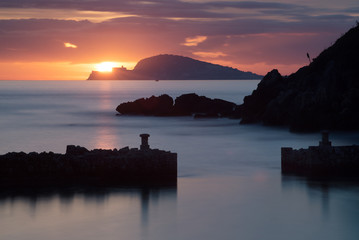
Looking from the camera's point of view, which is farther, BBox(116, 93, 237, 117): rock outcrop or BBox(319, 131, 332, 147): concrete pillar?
BBox(116, 93, 237, 117): rock outcrop

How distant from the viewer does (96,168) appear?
30828 millimetres

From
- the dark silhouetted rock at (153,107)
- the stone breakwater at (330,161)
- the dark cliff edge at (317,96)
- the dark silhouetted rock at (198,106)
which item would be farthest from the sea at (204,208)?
the dark silhouetted rock at (153,107)

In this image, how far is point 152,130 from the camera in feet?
227

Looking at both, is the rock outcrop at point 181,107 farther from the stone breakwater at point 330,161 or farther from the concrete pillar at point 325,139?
the concrete pillar at point 325,139

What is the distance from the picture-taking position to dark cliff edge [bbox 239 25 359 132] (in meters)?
59.4

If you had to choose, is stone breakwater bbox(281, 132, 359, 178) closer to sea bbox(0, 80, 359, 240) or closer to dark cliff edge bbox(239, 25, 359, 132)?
sea bbox(0, 80, 359, 240)

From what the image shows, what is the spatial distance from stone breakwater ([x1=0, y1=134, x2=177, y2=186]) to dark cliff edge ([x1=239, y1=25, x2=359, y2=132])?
101ft

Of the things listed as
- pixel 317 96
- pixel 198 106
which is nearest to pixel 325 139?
pixel 317 96

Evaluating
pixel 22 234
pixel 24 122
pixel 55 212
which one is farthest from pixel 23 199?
pixel 24 122

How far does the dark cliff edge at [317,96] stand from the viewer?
5941 cm

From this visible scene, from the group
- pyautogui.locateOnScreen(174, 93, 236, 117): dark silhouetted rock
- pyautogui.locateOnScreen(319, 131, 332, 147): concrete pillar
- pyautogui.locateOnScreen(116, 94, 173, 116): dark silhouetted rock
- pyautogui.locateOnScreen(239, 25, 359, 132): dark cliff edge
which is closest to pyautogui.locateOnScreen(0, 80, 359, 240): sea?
pyautogui.locateOnScreen(319, 131, 332, 147): concrete pillar

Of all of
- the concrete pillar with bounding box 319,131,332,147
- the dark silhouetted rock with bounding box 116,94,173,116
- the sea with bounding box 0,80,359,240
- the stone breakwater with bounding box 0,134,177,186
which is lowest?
the sea with bounding box 0,80,359,240

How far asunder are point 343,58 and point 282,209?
44766 millimetres

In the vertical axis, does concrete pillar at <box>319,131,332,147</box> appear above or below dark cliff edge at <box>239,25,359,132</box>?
below
